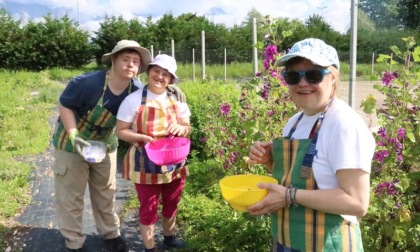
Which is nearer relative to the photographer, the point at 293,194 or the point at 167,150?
the point at 293,194

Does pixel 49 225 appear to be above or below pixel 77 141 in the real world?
below

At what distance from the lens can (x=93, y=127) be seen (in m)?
3.15

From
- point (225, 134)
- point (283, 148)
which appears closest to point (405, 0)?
point (225, 134)

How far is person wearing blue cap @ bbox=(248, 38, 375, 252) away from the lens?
1.42 m

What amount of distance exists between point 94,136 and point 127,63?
26.2 inches

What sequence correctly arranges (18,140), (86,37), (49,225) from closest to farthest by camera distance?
(49,225)
(18,140)
(86,37)

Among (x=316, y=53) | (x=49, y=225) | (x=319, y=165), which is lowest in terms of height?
(x=49, y=225)

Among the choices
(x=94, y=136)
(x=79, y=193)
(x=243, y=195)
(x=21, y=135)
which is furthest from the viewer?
(x=21, y=135)

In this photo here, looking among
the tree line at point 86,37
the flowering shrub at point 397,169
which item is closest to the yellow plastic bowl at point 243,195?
the flowering shrub at point 397,169

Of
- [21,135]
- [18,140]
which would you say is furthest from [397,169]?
[21,135]

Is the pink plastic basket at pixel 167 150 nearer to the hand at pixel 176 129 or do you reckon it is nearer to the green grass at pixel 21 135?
the hand at pixel 176 129

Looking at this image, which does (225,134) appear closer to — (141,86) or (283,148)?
(141,86)

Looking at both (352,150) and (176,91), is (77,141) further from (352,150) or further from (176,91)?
(352,150)

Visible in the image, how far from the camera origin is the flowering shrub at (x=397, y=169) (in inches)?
91.6
